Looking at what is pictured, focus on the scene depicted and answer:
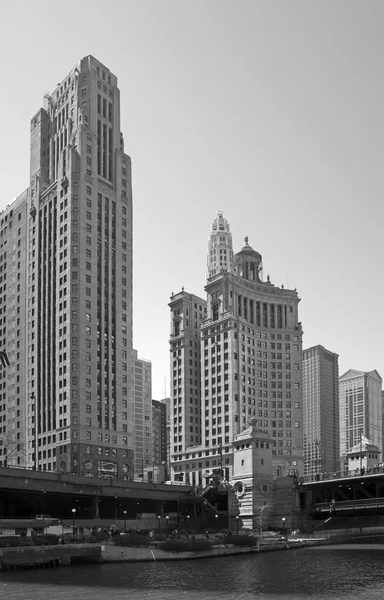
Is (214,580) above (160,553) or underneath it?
above

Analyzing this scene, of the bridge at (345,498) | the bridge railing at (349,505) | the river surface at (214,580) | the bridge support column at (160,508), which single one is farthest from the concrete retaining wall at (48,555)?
the bridge at (345,498)

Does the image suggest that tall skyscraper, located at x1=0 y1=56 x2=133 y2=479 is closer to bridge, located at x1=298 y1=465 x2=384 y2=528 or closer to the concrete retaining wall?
bridge, located at x1=298 y1=465 x2=384 y2=528

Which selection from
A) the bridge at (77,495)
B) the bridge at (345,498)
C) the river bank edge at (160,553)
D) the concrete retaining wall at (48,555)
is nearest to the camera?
the concrete retaining wall at (48,555)

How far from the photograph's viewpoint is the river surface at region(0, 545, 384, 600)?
73.9 meters

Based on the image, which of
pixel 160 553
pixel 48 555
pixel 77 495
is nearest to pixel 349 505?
pixel 160 553

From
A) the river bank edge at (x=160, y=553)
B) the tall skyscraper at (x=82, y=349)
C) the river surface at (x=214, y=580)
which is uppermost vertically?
the tall skyscraper at (x=82, y=349)

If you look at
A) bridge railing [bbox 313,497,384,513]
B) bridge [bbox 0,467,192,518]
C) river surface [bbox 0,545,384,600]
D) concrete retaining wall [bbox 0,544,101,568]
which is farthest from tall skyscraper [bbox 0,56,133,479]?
river surface [bbox 0,545,384,600]

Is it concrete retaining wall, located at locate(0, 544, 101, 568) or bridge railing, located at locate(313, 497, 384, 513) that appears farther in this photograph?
bridge railing, located at locate(313, 497, 384, 513)

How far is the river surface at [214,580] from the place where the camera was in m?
73.9

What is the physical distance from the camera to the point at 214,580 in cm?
8675

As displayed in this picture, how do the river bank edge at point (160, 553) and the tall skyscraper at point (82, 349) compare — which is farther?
the tall skyscraper at point (82, 349)

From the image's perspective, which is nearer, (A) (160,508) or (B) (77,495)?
(B) (77,495)

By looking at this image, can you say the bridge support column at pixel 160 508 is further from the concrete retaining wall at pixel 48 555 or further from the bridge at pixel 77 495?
the concrete retaining wall at pixel 48 555

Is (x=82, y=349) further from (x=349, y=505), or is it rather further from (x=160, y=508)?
(x=349, y=505)
